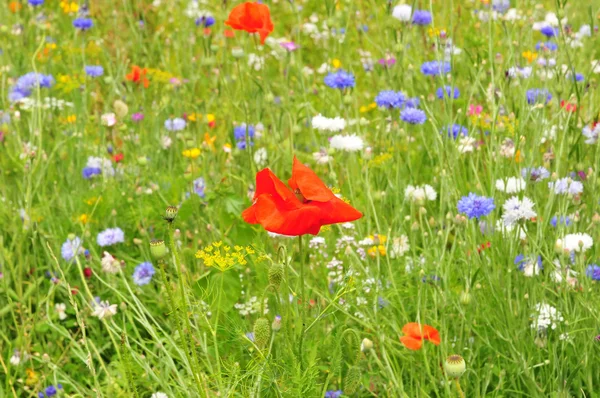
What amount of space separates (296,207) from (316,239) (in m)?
0.68

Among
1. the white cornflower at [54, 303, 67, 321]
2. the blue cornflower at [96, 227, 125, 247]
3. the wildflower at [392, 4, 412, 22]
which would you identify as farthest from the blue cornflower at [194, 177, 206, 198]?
the wildflower at [392, 4, 412, 22]

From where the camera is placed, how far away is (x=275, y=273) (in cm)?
137

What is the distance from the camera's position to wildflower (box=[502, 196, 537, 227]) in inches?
68.8

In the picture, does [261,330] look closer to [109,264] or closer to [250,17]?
[109,264]

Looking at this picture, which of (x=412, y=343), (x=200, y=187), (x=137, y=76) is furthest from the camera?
(x=137, y=76)

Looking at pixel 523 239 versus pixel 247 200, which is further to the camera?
pixel 247 200

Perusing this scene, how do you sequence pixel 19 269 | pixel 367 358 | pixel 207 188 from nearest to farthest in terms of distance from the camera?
pixel 367 358 < pixel 19 269 < pixel 207 188

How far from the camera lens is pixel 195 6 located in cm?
383

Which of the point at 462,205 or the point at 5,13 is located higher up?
the point at 462,205

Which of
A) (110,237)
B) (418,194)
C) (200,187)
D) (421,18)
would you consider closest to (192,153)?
(200,187)

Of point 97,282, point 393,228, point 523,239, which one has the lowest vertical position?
point 97,282

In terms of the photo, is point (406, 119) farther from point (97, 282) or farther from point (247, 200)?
point (97, 282)

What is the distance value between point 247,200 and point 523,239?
2.55 feet

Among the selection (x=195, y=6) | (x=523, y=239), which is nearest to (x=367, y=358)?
(x=523, y=239)
